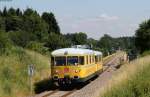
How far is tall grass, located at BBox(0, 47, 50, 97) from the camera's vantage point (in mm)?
26281

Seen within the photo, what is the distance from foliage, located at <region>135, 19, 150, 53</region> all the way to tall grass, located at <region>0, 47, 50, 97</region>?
1268 inches

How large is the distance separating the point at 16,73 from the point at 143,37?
139ft

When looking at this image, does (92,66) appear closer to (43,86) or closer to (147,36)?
(43,86)

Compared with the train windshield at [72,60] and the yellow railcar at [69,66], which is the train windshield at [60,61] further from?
the train windshield at [72,60]

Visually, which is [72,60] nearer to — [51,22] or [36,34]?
[36,34]

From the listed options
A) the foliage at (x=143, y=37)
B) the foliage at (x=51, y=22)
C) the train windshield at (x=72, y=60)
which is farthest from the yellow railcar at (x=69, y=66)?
the foliage at (x=51, y=22)

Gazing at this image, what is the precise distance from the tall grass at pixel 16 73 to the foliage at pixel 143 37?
32.2 m

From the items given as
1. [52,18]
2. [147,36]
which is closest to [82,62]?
[147,36]

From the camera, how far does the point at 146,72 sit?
19.3 m

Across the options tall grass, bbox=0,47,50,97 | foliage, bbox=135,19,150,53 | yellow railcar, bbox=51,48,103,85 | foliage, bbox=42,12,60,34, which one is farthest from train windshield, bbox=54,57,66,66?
foliage, bbox=42,12,60,34

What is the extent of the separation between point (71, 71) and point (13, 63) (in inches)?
172

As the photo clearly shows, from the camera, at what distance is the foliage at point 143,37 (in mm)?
68688

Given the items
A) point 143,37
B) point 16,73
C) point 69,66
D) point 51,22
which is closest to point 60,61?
point 69,66

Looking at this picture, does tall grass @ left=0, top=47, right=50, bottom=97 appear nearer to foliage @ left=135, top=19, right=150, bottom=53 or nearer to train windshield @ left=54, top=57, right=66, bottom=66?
train windshield @ left=54, top=57, right=66, bottom=66
